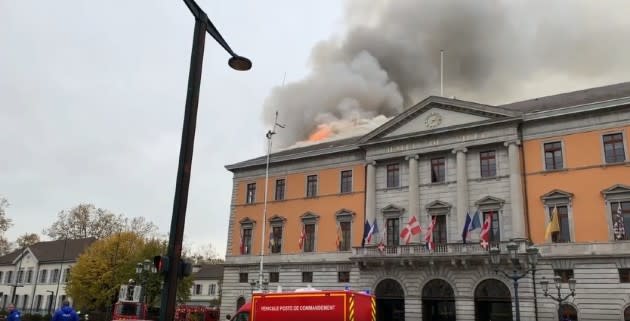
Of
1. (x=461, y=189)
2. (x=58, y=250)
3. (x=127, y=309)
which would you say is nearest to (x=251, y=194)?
(x=127, y=309)

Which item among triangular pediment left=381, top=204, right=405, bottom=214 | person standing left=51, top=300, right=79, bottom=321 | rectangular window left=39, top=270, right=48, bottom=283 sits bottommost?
person standing left=51, top=300, right=79, bottom=321

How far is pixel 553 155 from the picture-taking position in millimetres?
32531

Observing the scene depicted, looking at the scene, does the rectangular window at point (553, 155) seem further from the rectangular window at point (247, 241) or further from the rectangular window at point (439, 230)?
the rectangular window at point (247, 241)

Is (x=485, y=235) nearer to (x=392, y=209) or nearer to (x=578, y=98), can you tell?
(x=392, y=209)

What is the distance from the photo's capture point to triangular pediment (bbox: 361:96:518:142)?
3438cm

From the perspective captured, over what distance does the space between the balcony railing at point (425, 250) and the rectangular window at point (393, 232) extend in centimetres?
151

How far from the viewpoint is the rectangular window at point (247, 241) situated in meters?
43.9

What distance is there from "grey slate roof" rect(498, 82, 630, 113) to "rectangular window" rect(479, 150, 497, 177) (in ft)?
12.5

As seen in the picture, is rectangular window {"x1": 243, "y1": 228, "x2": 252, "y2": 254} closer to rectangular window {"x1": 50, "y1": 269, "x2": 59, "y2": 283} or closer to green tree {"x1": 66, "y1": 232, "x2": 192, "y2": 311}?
green tree {"x1": 66, "y1": 232, "x2": 192, "y2": 311}

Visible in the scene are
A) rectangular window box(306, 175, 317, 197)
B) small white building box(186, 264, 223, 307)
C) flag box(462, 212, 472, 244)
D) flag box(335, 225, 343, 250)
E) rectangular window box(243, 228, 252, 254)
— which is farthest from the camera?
small white building box(186, 264, 223, 307)

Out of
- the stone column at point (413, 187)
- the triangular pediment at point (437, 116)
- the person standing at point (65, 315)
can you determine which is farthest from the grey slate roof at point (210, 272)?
the person standing at point (65, 315)

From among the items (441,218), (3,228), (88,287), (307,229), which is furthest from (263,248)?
(3,228)

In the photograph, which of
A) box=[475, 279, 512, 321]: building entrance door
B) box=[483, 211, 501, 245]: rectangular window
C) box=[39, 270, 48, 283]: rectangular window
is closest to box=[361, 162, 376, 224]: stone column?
box=[483, 211, 501, 245]: rectangular window

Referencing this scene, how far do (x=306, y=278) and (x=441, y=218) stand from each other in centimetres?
1127
